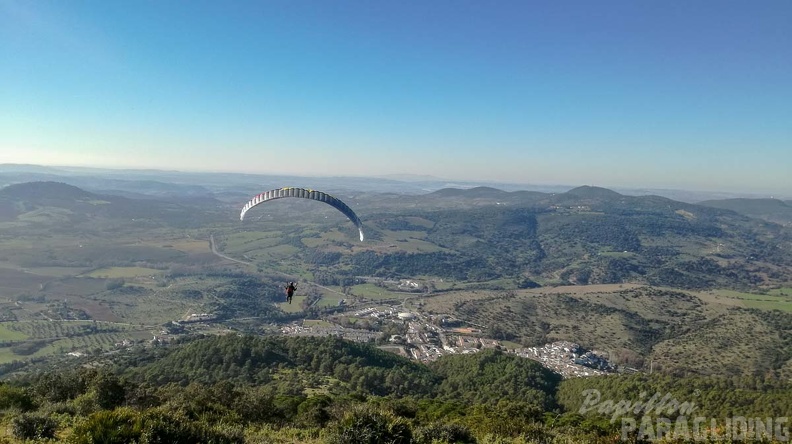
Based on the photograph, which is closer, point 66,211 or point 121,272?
point 121,272

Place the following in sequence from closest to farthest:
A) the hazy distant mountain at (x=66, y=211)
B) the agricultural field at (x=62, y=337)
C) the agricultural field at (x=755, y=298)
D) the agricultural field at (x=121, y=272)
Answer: the agricultural field at (x=62, y=337), the agricultural field at (x=755, y=298), the agricultural field at (x=121, y=272), the hazy distant mountain at (x=66, y=211)

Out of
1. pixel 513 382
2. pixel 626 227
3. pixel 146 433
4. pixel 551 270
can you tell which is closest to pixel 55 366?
pixel 513 382

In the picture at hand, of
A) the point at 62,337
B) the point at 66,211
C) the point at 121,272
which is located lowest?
the point at 62,337

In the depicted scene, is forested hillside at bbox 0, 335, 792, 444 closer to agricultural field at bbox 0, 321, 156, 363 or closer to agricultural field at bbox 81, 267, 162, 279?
agricultural field at bbox 0, 321, 156, 363

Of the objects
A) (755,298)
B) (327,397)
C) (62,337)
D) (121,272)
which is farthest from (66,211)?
(755,298)

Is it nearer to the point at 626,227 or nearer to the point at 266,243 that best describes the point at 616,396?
the point at 266,243

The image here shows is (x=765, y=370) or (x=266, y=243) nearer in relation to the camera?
(x=765, y=370)

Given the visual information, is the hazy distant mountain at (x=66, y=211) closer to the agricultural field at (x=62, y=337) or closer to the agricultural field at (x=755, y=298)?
the agricultural field at (x=62, y=337)

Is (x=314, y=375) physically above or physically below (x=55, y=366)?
above

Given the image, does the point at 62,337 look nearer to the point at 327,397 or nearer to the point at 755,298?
the point at 327,397

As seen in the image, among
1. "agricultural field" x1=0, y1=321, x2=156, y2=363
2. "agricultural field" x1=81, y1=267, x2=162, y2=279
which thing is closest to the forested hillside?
"agricultural field" x1=0, y1=321, x2=156, y2=363

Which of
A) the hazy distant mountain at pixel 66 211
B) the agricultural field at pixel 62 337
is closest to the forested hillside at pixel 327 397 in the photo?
the agricultural field at pixel 62 337
